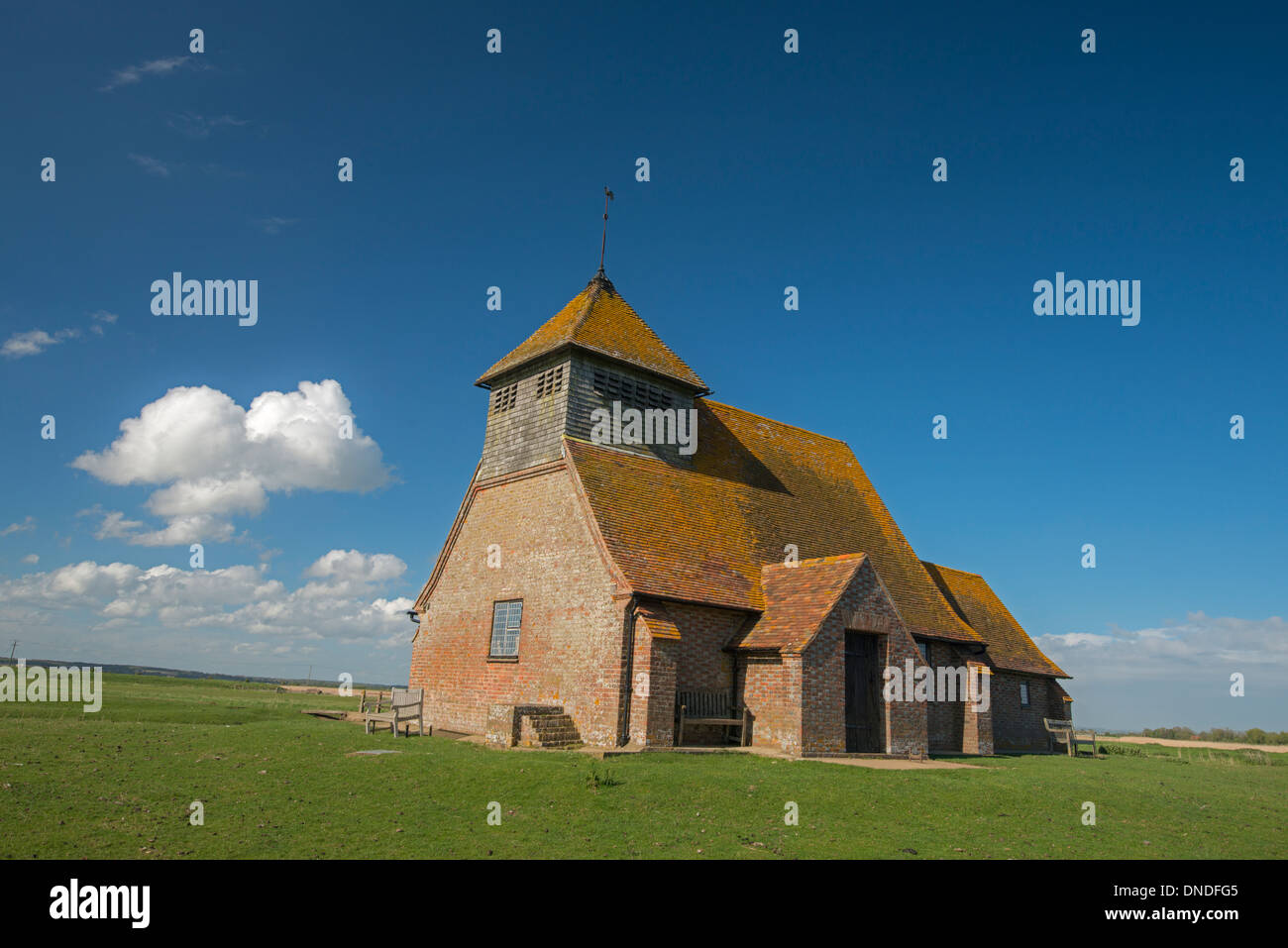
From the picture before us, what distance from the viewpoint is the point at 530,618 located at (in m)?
20.8

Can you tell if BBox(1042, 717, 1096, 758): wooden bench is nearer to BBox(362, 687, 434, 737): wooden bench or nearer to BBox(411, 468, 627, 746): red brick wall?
BBox(411, 468, 627, 746): red brick wall

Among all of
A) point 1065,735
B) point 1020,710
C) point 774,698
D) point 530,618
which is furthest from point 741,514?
point 1065,735

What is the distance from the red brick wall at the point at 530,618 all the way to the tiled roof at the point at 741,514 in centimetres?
117

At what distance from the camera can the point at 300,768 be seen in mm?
12484

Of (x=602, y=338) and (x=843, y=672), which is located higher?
(x=602, y=338)

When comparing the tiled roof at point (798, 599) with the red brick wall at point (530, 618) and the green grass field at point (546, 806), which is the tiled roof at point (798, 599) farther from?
the red brick wall at point (530, 618)

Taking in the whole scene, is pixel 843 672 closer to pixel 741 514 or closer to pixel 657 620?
pixel 657 620

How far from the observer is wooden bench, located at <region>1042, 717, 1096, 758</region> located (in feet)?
93.9

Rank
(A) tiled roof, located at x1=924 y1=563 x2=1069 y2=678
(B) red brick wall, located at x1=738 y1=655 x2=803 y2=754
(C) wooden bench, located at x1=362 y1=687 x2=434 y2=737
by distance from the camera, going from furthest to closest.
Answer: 1. (A) tiled roof, located at x1=924 y1=563 x2=1069 y2=678
2. (C) wooden bench, located at x1=362 y1=687 x2=434 y2=737
3. (B) red brick wall, located at x1=738 y1=655 x2=803 y2=754

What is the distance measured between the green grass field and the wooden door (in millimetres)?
3199

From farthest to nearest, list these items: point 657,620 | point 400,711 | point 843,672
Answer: point 400,711, point 843,672, point 657,620

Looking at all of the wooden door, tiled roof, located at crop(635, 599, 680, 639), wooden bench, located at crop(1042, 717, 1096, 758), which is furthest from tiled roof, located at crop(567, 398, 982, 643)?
wooden bench, located at crop(1042, 717, 1096, 758)

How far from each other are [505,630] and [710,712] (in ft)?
21.6
